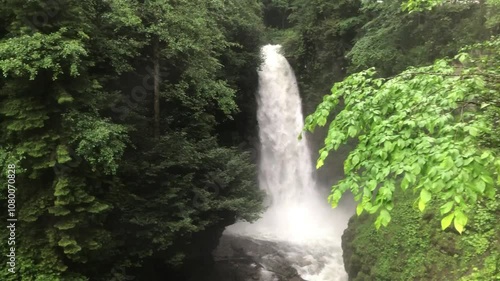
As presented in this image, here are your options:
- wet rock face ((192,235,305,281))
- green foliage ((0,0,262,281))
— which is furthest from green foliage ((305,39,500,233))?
wet rock face ((192,235,305,281))

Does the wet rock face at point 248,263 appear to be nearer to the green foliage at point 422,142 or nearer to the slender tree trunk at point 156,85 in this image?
the slender tree trunk at point 156,85

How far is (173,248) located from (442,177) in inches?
344

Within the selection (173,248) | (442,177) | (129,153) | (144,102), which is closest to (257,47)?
(144,102)

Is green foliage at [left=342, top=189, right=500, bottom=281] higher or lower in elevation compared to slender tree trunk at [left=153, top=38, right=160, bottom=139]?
lower

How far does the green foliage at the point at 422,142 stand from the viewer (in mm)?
2340

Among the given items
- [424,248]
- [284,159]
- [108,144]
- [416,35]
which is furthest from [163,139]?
[284,159]

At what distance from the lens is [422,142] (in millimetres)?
2691

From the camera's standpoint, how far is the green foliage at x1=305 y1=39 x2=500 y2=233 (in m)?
2.34

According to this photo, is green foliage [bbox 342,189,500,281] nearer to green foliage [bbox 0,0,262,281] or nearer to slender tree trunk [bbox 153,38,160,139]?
green foliage [bbox 0,0,262,281]

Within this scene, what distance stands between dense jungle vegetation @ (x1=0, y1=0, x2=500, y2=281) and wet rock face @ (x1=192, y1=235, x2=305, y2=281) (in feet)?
2.63

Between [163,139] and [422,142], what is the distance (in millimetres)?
8081

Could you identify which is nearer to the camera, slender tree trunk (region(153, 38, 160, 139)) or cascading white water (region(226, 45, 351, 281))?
slender tree trunk (region(153, 38, 160, 139))

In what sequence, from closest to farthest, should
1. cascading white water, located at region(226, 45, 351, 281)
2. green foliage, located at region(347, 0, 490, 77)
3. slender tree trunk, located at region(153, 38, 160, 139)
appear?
slender tree trunk, located at region(153, 38, 160, 139)
green foliage, located at region(347, 0, 490, 77)
cascading white water, located at region(226, 45, 351, 281)

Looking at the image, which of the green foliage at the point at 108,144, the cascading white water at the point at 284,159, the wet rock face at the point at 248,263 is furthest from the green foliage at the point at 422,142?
the cascading white water at the point at 284,159
